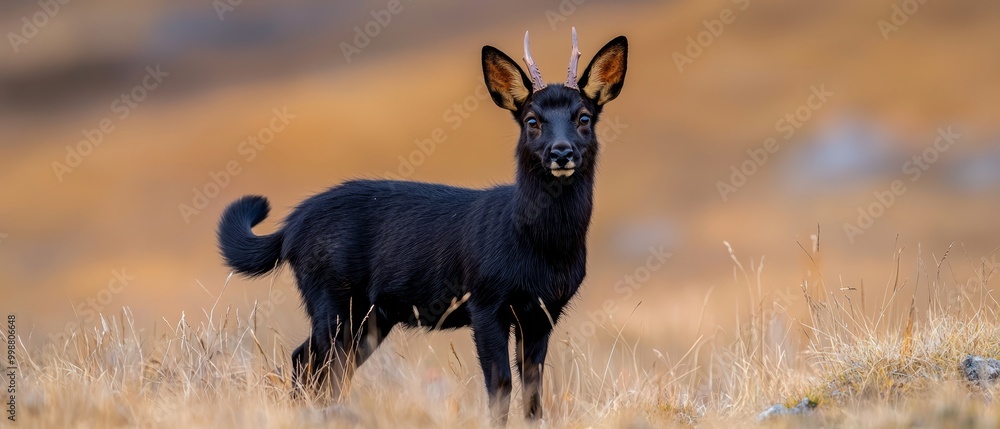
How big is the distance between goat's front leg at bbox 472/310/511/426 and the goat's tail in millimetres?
2226

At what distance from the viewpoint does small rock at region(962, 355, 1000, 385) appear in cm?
654

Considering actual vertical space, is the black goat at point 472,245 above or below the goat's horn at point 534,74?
below

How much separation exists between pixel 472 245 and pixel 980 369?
3.44 metres

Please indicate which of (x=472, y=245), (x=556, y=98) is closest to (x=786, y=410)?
(x=472, y=245)

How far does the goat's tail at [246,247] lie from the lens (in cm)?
868

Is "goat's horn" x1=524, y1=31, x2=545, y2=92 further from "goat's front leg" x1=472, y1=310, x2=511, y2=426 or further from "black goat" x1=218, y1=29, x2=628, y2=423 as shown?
"goat's front leg" x1=472, y1=310, x2=511, y2=426

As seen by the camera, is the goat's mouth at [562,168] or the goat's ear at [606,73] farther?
the goat's ear at [606,73]

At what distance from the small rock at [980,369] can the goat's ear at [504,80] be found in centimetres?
343

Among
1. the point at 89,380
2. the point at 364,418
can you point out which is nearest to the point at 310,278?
the point at 89,380

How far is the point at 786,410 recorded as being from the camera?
6.34 metres

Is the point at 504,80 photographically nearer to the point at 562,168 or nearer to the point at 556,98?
the point at 556,98

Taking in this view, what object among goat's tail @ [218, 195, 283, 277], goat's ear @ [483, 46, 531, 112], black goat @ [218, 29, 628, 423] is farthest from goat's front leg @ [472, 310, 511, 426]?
goat's tail @ [218, 195, 283, 277]

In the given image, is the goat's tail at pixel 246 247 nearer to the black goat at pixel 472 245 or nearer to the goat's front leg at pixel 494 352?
the black goat at pixel 472 245

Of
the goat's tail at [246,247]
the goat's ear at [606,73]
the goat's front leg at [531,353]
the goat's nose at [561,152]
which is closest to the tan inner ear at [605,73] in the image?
the goat's ear at [606,73]
